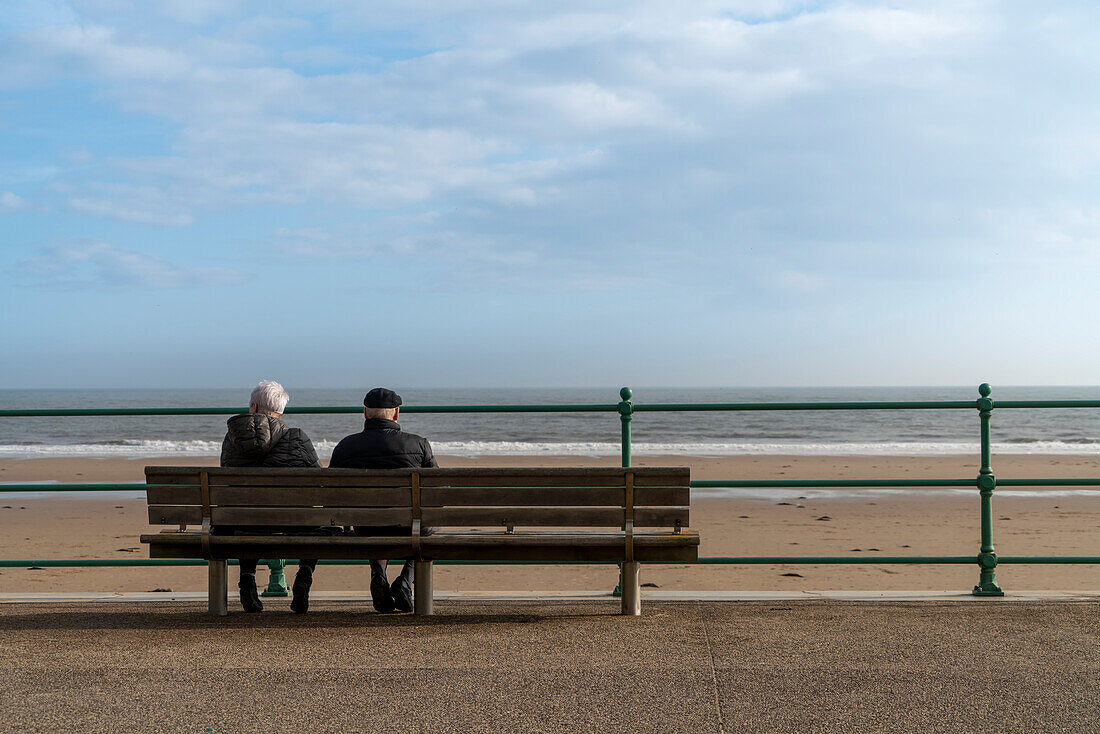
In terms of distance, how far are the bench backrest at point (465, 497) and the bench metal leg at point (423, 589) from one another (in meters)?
0.30

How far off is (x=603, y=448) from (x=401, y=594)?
21438mm

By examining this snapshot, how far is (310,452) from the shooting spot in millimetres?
4953

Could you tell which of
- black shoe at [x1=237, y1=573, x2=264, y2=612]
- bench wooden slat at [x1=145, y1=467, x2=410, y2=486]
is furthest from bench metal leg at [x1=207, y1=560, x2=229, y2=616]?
bench wooden slat at [x1=145, y1=467, x2=410, y2=486]

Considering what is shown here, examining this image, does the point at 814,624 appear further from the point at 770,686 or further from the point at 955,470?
the point at 955,470

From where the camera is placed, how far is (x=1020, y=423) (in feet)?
121

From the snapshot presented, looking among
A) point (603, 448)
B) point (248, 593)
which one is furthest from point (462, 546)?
point (603, 448)

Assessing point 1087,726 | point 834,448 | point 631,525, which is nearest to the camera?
point 1087,726

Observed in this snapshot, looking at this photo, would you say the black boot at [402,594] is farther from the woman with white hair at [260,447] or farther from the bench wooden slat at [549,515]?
the bench wooden slat at [549,515]

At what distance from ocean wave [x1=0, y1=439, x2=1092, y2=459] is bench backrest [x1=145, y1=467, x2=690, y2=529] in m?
18.6

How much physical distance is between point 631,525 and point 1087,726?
1.86 metres

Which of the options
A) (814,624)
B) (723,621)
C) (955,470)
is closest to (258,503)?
(723,621)

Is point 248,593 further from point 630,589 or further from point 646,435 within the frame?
point 646,435

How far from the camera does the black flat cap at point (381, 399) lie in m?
4.81

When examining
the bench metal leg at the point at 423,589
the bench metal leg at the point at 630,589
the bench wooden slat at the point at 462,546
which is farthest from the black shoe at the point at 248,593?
the bench metal leg at the point at 630,589
